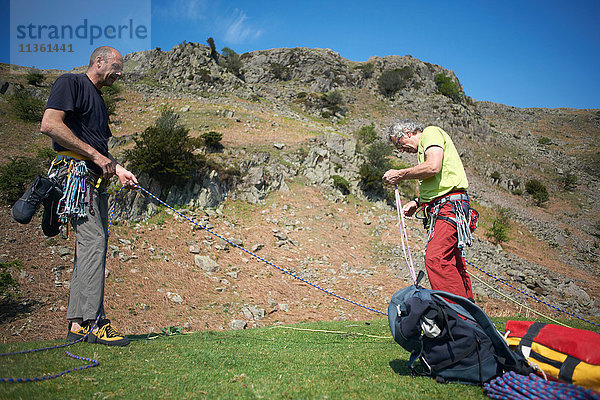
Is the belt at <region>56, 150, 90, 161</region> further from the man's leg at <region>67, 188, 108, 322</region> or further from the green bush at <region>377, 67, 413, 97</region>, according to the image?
the green bush at <region>377, 67, 413, 97</region>

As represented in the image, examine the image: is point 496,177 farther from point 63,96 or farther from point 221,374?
point 63,96

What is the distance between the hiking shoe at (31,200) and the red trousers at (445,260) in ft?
13.0

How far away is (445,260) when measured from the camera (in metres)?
3.02

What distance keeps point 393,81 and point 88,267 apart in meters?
56.5

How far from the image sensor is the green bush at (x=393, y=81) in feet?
169

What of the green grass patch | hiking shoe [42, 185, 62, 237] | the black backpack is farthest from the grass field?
hiking shoe [42, 185, 62, 237]

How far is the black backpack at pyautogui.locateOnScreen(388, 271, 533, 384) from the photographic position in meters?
2.02

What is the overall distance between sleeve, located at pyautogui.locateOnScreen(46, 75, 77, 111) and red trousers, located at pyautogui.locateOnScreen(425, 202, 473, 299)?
161 inches

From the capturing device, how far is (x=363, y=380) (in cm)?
221

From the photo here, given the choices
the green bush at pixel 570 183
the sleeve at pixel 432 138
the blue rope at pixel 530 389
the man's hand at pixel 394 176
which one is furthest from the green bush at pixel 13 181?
the green bush at pixel 570 183

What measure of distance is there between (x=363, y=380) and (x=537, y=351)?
4.10 ft

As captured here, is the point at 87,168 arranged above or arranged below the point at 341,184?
below

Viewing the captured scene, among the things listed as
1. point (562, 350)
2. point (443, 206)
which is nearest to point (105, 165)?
point (443, 206)

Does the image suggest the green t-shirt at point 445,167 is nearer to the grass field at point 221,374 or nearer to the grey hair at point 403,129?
the grey hair at point 403,129
